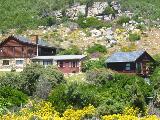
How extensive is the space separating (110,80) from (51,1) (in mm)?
72511

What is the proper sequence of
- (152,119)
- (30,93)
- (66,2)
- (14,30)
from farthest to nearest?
(66,2) → (14,30) → (30,93) → (152,119)

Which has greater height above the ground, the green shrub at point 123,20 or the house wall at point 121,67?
the green shrub at point 123,20

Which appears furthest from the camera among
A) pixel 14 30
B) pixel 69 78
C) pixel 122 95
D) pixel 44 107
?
pixel 14 30

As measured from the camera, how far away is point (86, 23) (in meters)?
113

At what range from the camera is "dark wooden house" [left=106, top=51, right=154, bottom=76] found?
2896 inches

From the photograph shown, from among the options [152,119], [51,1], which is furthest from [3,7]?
[152,119]

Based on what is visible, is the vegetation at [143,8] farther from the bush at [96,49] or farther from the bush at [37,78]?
the bush at [37,78]

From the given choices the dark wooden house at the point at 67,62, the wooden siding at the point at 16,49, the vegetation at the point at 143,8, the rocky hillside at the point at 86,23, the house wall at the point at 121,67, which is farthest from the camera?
the vegetation at the point at 143,8

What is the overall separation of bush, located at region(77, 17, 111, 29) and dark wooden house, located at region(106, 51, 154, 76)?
36.2 meters

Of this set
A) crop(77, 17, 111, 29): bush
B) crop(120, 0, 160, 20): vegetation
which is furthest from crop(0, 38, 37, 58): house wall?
crop(120, 0, 160, 20): vegetation

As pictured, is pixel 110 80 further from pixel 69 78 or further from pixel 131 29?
pixel 131 29

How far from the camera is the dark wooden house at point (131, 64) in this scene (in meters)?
73.6

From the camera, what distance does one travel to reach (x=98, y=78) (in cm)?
6019

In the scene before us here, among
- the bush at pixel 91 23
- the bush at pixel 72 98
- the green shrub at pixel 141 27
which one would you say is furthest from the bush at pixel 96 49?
the bush at pixel 72 98
